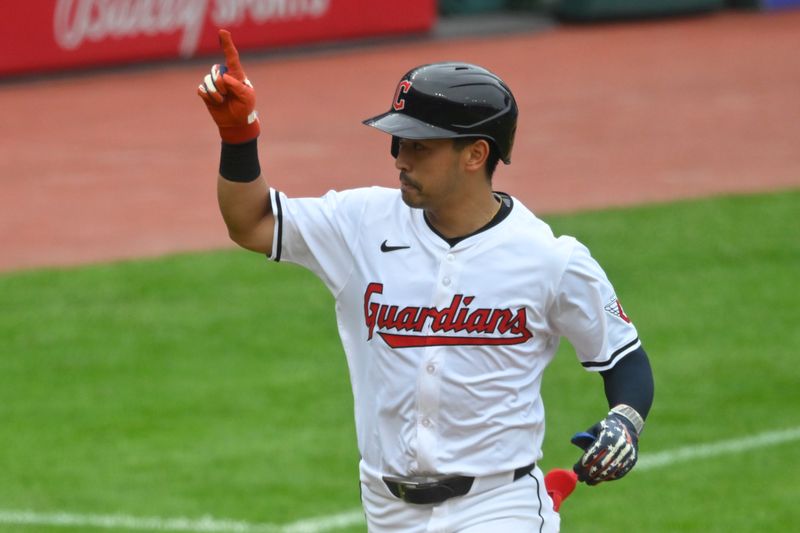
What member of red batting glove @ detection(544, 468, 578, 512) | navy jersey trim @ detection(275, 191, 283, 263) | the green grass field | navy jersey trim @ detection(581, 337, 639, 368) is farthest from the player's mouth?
the green grass field

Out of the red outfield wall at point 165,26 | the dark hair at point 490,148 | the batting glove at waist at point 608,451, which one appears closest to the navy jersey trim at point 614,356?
the batting glove at waist at point 608,451

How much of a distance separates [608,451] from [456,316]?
538 millimetres

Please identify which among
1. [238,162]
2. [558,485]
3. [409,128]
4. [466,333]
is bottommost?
[558,485]

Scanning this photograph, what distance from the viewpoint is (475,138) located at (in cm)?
436

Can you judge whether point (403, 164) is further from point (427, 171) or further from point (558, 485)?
point (558, 485)

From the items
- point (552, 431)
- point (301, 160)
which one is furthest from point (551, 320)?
point (301, 160)

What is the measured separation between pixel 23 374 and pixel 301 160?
18.7 ft

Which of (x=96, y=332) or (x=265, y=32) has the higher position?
(x=96, y=332)

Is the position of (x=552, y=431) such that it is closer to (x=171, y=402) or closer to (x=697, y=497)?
(x=697, y=497)

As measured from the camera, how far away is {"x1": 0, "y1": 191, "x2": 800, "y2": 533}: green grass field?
7.72 meters

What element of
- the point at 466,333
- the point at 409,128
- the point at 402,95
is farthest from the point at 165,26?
the point at 466,333

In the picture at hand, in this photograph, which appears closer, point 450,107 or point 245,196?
point 450,107

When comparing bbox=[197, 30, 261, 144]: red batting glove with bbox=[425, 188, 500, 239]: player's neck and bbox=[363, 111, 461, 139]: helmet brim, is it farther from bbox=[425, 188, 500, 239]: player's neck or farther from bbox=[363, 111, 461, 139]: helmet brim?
bbox=[425, 188, 500, 239]: player's neck

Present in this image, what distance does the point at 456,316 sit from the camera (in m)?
4.28
